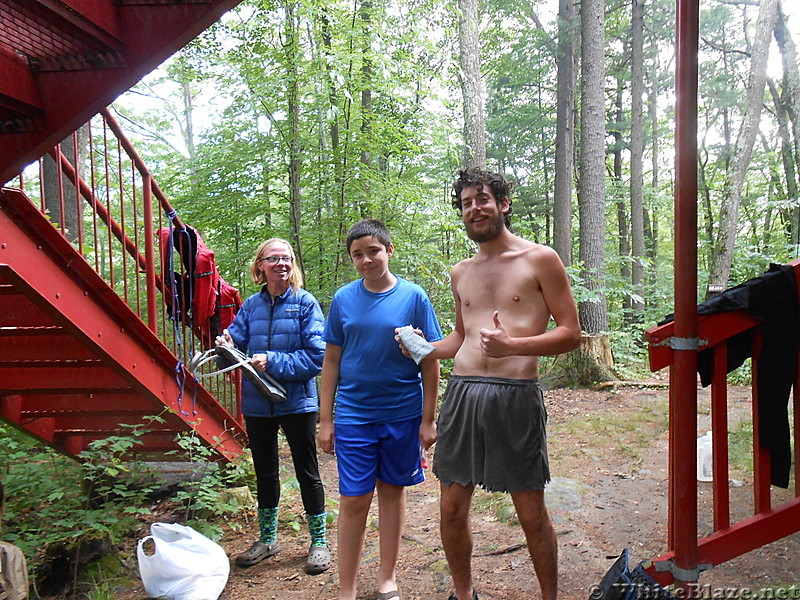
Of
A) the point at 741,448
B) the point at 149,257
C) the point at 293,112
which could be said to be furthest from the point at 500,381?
the point at 293,112

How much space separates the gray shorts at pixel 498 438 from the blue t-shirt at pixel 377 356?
361mm

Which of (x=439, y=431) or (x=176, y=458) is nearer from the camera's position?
(x=439, y=431)

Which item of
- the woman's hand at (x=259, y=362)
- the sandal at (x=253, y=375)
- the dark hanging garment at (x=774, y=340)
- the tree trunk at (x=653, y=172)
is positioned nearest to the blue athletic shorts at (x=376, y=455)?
the sandal at (x=253, y=375)

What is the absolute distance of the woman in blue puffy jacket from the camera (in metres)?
3.12

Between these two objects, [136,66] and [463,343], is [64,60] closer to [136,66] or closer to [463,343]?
[136,66]

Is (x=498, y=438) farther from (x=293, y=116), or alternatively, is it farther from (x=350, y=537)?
(x=293, y=116)

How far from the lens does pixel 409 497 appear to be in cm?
432

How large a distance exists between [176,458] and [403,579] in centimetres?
284

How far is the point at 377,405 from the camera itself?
2.59 metres

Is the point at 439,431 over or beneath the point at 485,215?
beneath

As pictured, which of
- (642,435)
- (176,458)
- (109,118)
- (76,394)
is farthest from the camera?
(642,435)

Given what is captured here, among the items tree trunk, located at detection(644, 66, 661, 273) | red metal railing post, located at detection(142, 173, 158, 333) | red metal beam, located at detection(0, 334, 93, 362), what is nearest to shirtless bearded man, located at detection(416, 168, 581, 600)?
red metal railing post, located at detection(142, 173, 158, 333)

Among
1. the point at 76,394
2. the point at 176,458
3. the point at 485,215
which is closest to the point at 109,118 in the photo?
the point at 76,394

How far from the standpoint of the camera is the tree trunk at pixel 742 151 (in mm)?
7477
